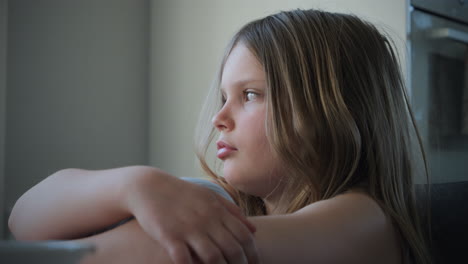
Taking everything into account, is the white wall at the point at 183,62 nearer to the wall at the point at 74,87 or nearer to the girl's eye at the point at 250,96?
the wall at the point at 74,87

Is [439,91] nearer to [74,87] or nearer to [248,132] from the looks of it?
[248,132]

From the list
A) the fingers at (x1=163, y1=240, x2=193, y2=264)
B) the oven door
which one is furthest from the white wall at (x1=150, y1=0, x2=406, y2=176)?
the fingers at (x1=163, y1=240, x2=193, y2=264)

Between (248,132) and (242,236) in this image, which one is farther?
(248,132)

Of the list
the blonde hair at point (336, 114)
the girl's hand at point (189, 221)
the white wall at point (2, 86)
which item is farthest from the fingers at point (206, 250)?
the white wall at point (2, 86)

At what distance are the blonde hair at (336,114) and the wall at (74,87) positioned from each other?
5.24ft

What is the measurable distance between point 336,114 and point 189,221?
454 millimetres

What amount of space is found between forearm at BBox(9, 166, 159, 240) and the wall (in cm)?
169

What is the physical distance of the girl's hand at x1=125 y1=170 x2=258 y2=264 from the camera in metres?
0.38

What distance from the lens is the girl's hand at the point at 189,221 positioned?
38cm

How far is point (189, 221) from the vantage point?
39 centimetres

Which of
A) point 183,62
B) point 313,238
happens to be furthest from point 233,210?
point 183,62

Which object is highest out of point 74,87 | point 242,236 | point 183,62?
point 242,236

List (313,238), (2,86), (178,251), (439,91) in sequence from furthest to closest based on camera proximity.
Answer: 1. (2,86)
2. (439,91)
3. (313,238)
4. (178,251)

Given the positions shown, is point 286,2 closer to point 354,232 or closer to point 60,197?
point 354,232
